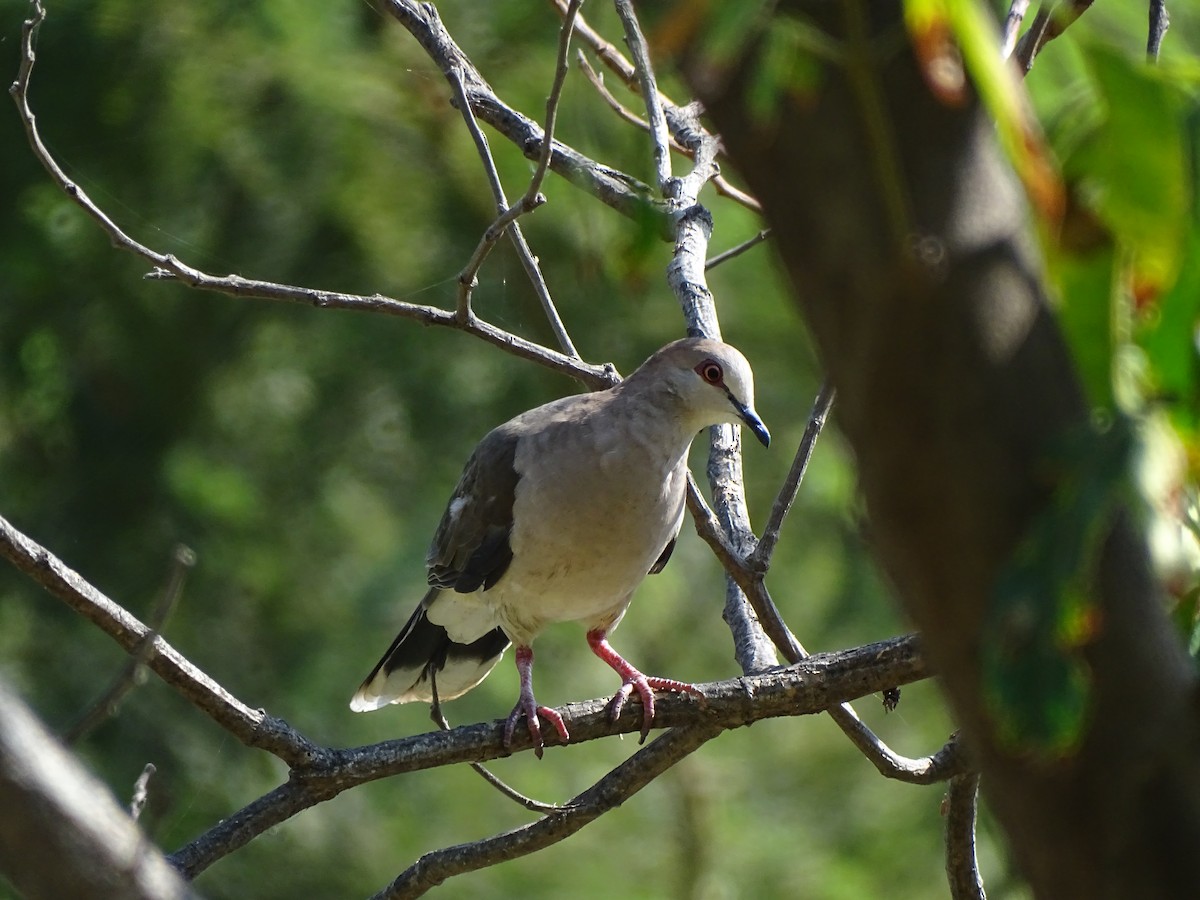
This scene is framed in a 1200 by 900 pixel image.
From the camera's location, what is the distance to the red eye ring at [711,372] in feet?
10.9

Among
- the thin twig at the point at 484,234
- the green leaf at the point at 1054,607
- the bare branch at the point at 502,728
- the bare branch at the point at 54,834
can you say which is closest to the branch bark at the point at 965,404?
the green leaf at the point at 1054,607

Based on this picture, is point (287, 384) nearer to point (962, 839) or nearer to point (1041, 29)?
point (962, 839)

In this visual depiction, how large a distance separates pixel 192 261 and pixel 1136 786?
537 centimetres

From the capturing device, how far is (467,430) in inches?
248

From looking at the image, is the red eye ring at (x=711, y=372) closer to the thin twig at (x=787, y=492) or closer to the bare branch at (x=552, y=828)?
the thin twig at (x=787, y=492)

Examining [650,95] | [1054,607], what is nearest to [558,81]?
[650,95]

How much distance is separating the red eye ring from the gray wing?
59 cm

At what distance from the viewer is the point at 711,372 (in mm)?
3357

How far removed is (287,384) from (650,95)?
3768mm

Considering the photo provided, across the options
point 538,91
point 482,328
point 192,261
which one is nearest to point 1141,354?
point 482,328

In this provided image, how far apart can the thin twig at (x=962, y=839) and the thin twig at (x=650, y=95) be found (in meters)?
1.48

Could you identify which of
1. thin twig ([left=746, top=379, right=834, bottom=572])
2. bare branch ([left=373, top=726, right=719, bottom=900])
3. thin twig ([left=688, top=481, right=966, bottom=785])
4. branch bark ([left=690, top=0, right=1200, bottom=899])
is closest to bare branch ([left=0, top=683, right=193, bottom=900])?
branch bark ([left=690, top=0, right=1200, bottom=899])

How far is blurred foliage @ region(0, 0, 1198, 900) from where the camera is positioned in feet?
18.8

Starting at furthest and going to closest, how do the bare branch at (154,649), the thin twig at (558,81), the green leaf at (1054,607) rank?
the bare branch at (154,649), the thin twig at (558,81), the green leaf at (1054,607)
